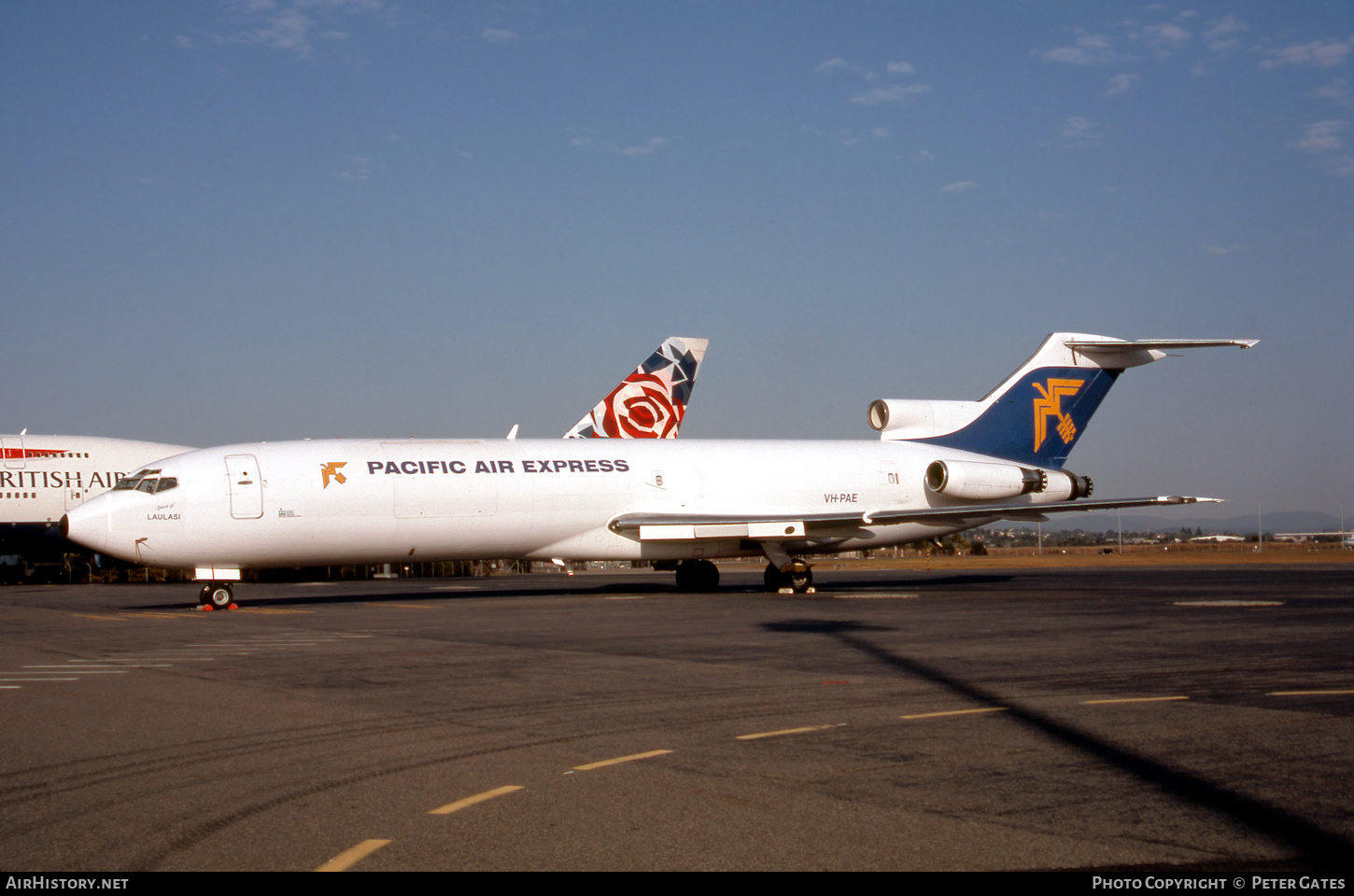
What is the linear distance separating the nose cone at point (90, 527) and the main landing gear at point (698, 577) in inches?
568

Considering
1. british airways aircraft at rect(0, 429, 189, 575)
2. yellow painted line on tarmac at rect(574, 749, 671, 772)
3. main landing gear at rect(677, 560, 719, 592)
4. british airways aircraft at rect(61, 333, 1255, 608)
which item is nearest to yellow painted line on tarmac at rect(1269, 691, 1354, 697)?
yellow painted line on tarmac at rect(574, 749, 671, 772)

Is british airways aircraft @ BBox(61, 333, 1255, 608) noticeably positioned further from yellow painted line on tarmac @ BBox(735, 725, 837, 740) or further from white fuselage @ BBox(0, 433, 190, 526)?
white fuselage @ BBox(0, 433, 190, 526)

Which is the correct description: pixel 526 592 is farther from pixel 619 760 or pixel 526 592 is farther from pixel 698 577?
pixel 619 760

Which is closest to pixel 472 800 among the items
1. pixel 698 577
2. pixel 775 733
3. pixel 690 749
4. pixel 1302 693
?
pixel 690 749

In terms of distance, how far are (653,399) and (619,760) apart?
120 feet

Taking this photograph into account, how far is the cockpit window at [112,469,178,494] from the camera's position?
2408cm

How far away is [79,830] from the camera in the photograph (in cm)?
616

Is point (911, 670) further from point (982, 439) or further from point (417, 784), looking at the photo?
point (982, 439)

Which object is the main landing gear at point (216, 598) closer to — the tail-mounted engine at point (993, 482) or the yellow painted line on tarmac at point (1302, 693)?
the tail-mounted engine at point (993, 482)

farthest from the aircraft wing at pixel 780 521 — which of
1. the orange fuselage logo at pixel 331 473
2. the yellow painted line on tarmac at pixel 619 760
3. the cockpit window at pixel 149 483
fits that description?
the yellow painted line on tarmac at pixel 619 760

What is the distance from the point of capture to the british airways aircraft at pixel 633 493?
24469 mm

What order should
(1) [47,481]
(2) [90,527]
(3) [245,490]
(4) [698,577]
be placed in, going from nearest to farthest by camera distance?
(2) [90,527] → (3) [245,490] → (4) [698,577] → (1) [47,481]

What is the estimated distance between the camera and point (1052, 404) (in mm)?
34438

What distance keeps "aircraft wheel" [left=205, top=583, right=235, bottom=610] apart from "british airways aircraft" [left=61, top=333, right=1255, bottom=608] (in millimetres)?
56
